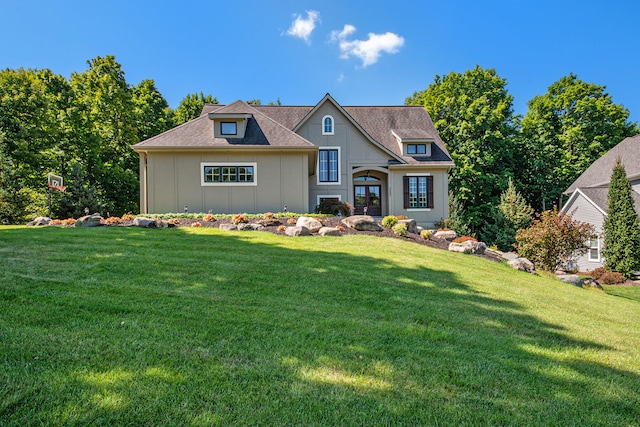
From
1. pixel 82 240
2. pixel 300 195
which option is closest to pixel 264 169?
pixel 300 195

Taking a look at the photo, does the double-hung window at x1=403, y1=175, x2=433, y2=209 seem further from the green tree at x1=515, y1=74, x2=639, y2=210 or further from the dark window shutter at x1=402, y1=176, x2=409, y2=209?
the green tree at x1=515, y1=74, x2=639, y2=210

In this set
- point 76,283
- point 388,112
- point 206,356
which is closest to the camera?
point 206,356

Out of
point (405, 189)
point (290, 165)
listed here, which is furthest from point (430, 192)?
point (290, 165)

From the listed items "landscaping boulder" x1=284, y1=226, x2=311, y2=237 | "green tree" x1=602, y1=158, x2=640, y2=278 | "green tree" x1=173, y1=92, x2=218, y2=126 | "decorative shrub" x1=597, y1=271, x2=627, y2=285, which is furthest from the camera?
"green tree" x1=173, y1=92, x2=218, y2=126

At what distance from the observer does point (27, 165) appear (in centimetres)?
2109

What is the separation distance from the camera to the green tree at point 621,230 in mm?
15367

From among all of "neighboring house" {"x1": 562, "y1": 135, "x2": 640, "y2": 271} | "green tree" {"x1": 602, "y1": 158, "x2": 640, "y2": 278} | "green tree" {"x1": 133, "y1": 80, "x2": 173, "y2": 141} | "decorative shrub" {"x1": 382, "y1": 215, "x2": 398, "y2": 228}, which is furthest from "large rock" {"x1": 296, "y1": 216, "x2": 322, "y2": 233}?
"green tree" {"x1": 133, "y1": 80, "x2": 173, "y2": 141}

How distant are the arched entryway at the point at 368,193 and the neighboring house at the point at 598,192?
415 inches

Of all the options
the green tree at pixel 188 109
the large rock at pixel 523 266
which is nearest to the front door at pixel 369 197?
the large rock at pixel 523 266

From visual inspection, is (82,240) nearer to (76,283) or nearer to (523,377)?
(76,283)

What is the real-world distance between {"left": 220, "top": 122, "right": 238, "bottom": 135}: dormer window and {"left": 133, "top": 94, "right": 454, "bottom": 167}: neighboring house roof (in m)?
0.46

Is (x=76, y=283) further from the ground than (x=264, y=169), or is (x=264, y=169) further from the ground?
(x=264, y=169)

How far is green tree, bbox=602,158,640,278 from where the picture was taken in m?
15.4

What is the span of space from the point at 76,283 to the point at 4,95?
971 inches
